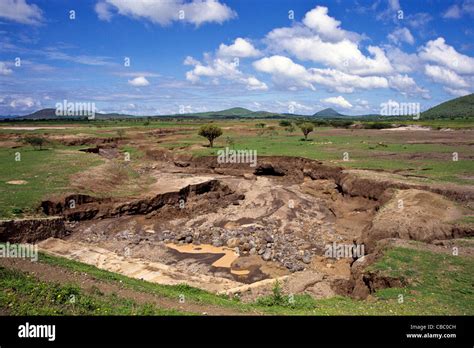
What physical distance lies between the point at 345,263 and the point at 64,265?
1496cm

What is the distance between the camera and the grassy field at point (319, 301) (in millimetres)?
9242

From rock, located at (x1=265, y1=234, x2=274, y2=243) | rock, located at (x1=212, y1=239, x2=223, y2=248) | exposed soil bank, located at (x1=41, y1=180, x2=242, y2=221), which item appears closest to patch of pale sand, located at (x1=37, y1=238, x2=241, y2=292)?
exposed soil bank, located at (x1=41, y1=180, x2=242, y2=221)

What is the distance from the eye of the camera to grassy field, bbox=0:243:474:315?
30.3ft

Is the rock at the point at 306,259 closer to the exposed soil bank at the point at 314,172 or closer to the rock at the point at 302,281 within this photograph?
the rock at the point at 302,281

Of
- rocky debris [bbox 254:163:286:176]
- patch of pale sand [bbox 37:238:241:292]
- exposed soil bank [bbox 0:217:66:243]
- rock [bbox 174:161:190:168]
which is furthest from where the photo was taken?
rock [bbox 174:161:190:168]

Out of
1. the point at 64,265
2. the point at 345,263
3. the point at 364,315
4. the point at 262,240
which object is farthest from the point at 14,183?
the point at 364,315

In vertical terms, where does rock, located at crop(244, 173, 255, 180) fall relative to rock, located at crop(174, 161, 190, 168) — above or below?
below

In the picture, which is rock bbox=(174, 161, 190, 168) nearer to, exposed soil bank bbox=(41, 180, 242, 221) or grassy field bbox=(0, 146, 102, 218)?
grassy field bbox=(0, 146, 102, 218)

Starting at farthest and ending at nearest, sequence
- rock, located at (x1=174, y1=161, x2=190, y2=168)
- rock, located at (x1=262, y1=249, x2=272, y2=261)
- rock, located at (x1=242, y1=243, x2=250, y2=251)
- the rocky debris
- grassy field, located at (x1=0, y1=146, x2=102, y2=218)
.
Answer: rock, located at (x1=174, y1=161, x2=190, y2=168) → the rocky debris → rock, located at (x1=242, y1=243, x2=250, y2=251) → grassy field, located at (x1=0, y1=146, x2=102, y2=218) → rock, located at (x1=262, y1=249, x2=272, y2=261)

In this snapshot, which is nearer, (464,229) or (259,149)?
(464,229)

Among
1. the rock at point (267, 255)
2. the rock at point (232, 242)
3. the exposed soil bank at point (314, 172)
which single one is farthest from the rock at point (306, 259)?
the exposed soil bank at point (314, 172)

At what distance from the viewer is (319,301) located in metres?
12.6
